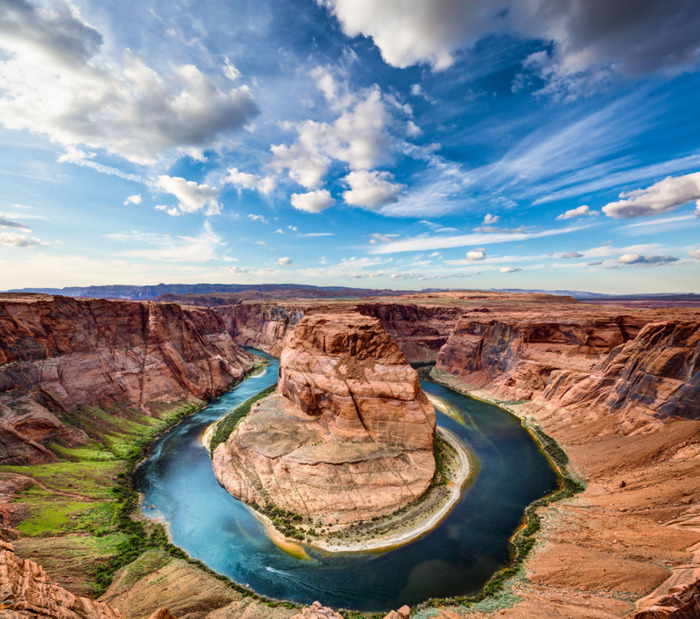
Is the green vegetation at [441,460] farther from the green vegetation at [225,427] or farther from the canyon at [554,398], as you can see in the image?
the green vegetation at [225,427]

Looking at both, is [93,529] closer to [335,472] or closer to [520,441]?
[335,472]

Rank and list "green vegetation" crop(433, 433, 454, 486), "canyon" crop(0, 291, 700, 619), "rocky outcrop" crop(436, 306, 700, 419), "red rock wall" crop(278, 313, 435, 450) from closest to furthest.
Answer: "canyon" crop(0, 291, 700, 619) → "green vegetation" crop(433, 433, 454, 486) → "rocky outcrop" crop(436, 306, 700, 419) → "red rock wall" crop(278, 313, 435, 450)

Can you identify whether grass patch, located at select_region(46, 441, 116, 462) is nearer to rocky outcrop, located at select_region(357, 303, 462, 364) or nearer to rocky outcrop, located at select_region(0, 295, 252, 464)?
rocky outcrop, located at select_region(0, 295, 252, 464)

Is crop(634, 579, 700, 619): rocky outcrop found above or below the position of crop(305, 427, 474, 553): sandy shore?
above

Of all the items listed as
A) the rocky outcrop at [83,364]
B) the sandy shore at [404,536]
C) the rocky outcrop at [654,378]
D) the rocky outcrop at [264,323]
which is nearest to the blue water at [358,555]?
the sandy shore at [404,536]

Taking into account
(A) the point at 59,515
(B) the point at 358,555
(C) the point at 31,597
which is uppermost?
(C) the point at 31,597

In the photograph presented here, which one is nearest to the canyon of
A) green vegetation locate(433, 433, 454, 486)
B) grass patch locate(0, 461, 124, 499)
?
grass patch locate(0, 461, 124, 499)

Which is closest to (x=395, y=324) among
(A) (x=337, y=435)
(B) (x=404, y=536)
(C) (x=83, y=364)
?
(A) (x=337, y=435)

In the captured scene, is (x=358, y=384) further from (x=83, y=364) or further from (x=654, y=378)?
(x=83, y=364)
